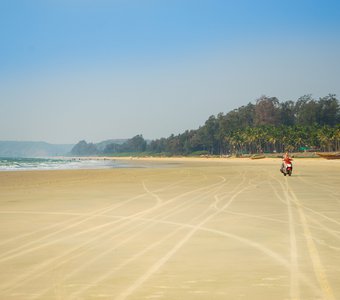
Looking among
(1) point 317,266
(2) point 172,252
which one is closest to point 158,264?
(2) point 172,252

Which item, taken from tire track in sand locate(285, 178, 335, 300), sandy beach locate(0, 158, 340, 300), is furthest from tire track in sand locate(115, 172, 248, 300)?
tire track in sand locate(285, 178, 335, 300)

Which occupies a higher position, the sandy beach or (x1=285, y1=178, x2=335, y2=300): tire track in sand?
(x1=285, y1=178, x2=335, y2=300): tire track in sand

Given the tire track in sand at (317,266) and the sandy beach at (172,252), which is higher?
the tire track in sand at (317,266)

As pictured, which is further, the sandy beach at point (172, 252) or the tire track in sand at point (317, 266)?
the sandy beach at point (172, 252)

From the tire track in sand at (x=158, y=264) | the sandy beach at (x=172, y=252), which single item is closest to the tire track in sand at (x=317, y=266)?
the sandy beach at (x=172, y=252)

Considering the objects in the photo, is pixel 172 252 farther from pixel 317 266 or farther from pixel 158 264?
pixel 317 266

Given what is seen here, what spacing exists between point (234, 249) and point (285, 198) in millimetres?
10107

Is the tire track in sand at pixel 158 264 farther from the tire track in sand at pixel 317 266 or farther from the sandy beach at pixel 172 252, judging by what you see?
the tire track in sand at pixel 317 266

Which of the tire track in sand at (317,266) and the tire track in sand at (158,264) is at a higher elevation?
the tire track in sand at (317,266)

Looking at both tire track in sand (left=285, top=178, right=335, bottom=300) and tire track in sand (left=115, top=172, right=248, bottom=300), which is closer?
tire track in sand (left=285, top=178, right=335, bottom=300)

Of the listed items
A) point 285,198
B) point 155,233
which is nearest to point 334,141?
point 285,198

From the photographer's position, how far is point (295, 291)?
18.0 ft

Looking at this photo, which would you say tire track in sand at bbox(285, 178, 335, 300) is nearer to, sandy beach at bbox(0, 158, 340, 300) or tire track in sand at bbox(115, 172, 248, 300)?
sandy beach at bbox(0, 158, 340, 300)

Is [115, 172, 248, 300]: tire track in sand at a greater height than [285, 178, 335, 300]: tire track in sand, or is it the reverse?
[285, 178, 335, 300]: tire track in sand
